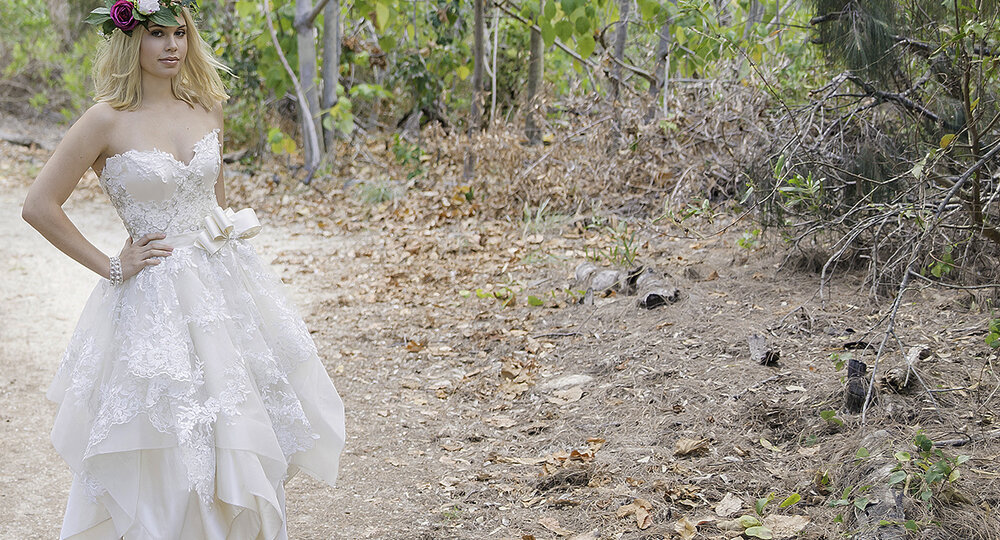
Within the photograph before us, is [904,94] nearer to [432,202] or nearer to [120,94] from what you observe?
[120,94]

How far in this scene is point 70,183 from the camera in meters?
2.49

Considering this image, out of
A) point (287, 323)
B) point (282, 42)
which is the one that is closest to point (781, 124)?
point (287, 323)

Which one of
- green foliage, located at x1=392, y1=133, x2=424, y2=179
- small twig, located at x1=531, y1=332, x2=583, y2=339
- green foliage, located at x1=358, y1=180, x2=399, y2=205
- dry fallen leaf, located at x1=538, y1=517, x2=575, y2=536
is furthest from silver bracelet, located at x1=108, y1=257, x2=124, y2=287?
green foliage, located at x1=392, y1=133, x2=424, y2=179

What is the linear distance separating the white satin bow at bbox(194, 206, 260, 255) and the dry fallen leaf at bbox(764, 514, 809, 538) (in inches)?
76.0

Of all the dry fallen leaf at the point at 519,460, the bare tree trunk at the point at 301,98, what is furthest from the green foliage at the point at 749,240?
the bare tree trunk at the point at 301,98

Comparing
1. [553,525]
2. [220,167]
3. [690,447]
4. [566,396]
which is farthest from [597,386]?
[220,167]

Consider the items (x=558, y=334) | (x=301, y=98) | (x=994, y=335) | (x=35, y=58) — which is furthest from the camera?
(x=35, y=58)

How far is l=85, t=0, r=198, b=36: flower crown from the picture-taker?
2.50 metres

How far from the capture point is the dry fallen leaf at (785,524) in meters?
2.75

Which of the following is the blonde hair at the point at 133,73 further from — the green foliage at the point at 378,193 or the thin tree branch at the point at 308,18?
the thin tree branch at the point at 308,18

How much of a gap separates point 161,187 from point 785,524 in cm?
223

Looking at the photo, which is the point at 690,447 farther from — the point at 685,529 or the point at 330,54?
the point at 330,54

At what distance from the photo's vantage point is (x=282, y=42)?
10000 mm

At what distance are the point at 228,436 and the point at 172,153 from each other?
34.2 inches
